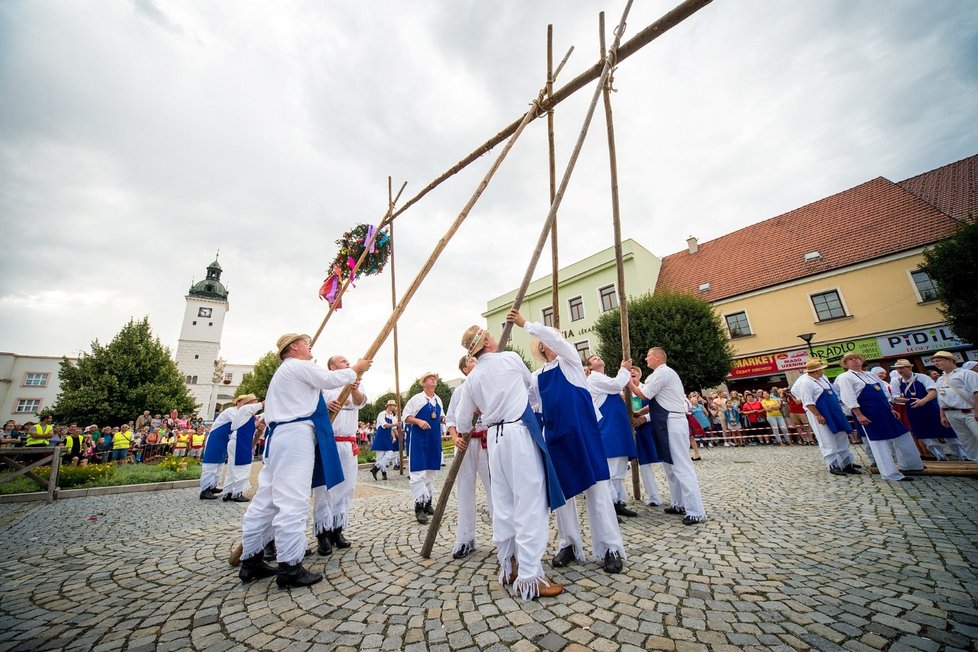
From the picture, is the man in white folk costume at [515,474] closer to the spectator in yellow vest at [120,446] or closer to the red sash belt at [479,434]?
the red sash belt at [479,434]

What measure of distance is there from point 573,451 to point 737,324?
22953mm

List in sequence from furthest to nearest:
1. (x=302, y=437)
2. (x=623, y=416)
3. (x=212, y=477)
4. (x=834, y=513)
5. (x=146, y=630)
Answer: (x=212, y=477) < (x=623, y=416) < (x=834, y=513) < (x=302, y=437) < (x=146, y=630)

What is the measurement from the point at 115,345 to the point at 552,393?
114 feet

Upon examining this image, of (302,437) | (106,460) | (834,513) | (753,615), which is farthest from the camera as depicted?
(106,460)

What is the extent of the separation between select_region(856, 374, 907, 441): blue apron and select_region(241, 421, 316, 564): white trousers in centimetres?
879

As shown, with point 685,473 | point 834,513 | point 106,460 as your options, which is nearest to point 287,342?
point 685,473

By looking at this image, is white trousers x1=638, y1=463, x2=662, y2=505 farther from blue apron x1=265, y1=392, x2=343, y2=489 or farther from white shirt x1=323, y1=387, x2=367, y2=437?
blue apron x1=265, y1=392, x2=343, y2=489

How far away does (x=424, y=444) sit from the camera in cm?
627

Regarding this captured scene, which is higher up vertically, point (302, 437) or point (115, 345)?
point (115, 345)

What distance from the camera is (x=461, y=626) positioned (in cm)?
258

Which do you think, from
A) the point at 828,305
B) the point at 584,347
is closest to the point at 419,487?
the point at 584,347

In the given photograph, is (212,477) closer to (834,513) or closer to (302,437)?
(302,437)

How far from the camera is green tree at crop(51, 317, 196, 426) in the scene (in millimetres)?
23562

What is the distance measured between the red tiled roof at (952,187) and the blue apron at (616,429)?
2359cm
